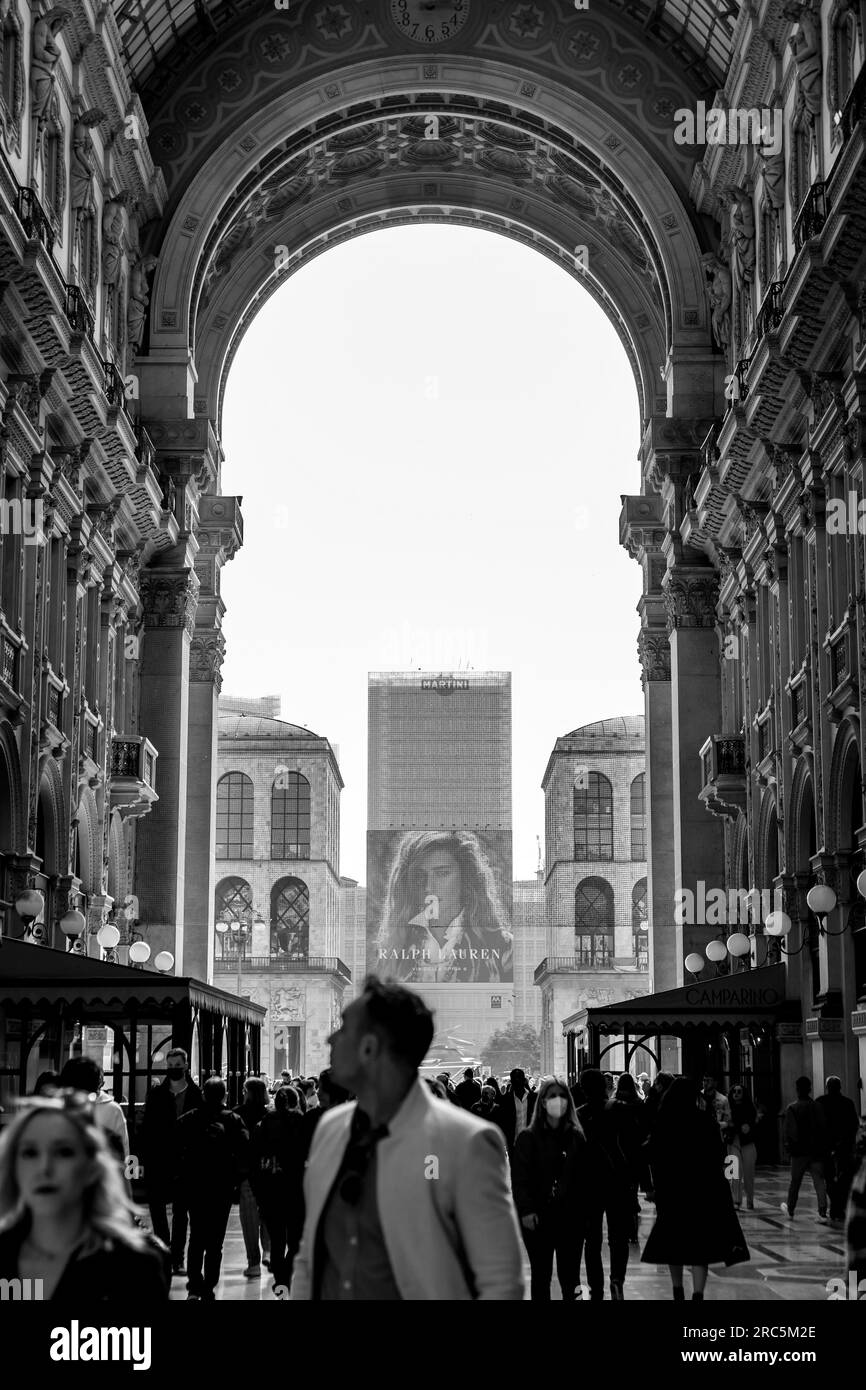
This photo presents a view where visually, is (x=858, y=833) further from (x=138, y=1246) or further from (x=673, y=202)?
(x=138, y=1246)

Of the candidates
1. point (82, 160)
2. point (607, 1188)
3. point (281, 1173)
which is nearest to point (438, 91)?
point (82, 160)

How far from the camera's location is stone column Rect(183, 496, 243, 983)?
46.3 meters

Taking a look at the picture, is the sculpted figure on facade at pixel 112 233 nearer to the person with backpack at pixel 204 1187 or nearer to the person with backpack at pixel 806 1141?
the person with backpack at pixel 806 1141

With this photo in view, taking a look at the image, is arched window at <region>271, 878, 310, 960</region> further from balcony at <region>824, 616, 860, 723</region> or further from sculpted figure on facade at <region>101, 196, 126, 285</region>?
balcony at <region>824, 616, 860, 723</region>

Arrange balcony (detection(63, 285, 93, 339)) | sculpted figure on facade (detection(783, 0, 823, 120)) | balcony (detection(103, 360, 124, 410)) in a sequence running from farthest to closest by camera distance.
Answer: balcony (detection(103, 360, 124, 410)), balcony (detection(63, 285, 93, 339)), sculpted figure on facade (detection(783, 0, 823, 120))

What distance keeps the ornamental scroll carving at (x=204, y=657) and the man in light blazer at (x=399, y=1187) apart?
43507mm

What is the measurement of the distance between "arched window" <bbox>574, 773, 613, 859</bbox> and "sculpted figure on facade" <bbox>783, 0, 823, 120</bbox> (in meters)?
65.6

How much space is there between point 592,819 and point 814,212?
68.0 meters

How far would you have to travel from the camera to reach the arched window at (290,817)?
92.1 metres

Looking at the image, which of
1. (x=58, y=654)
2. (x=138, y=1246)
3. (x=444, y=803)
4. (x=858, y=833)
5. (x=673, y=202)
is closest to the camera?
(x=138, y=1246)

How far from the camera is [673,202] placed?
42625 mm

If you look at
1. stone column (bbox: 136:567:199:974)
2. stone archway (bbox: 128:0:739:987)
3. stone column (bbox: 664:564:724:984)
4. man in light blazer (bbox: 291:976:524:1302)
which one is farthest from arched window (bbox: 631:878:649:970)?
man in light blazer (bbox: 291:976:524:1302)
